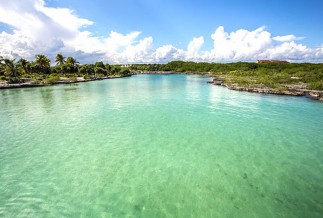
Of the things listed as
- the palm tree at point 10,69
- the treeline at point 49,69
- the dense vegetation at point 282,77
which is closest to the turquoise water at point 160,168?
the dense vegetation at point 282,77

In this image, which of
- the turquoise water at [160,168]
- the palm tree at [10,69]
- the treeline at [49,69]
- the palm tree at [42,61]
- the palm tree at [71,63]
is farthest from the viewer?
the palm tree at [71,63]

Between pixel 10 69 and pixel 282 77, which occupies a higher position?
pixel 10 69

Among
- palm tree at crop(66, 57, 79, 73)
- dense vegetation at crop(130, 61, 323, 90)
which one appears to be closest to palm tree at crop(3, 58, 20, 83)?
palm tree at crop(66, 57, 79, 73)

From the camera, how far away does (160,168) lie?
1095 cm

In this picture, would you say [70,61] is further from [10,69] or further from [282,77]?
[282,77]

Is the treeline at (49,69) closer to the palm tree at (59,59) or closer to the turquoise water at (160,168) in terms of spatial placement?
the palm tree at (59,59)

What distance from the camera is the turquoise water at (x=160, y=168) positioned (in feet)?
25.8

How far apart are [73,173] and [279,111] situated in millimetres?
25722

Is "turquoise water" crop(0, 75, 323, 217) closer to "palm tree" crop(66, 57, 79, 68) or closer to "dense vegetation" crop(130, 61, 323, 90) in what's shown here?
"dense vegetation" crop(130, 61, 323, 90)

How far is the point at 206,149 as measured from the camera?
44.6 ft

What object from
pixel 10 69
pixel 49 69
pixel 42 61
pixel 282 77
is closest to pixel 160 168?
pixel 282 77

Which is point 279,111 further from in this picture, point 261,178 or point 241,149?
point 261,178

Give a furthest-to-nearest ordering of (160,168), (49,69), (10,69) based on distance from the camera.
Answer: (49,69) < (10,69) < (160,168)

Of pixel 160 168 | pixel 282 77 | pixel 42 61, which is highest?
pixel 42 61
